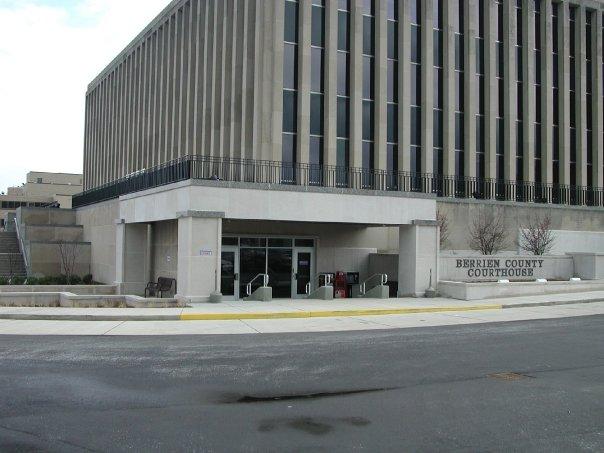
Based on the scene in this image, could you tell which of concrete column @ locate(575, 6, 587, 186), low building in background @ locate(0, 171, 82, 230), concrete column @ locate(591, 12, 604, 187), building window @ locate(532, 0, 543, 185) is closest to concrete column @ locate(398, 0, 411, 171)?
building window @ locate(532, 0, 543, 185)

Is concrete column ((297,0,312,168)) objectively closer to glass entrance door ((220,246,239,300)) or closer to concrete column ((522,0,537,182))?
glass entrance door ((220,246,239,300))

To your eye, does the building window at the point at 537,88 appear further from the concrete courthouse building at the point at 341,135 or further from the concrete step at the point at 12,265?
the concrete step at the point at 12,265

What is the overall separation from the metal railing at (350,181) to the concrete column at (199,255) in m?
2.52

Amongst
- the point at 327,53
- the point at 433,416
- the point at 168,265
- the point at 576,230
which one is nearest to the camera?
the point at 433,416

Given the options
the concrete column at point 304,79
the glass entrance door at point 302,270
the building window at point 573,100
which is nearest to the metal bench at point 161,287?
the glass entrance door at point 302,270

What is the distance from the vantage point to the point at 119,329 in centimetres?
1453

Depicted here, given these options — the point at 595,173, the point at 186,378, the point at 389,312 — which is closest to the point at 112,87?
the point at 595,173

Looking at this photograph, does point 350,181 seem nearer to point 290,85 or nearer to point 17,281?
point 290,85

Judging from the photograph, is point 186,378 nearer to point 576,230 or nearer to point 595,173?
point 576,230

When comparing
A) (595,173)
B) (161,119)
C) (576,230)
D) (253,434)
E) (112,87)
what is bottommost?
(253,434)

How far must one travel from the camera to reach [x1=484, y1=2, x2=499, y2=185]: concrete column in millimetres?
35000

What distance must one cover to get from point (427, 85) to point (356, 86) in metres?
4.49

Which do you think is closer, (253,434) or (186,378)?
(253,434)

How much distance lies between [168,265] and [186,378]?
16.5 m
